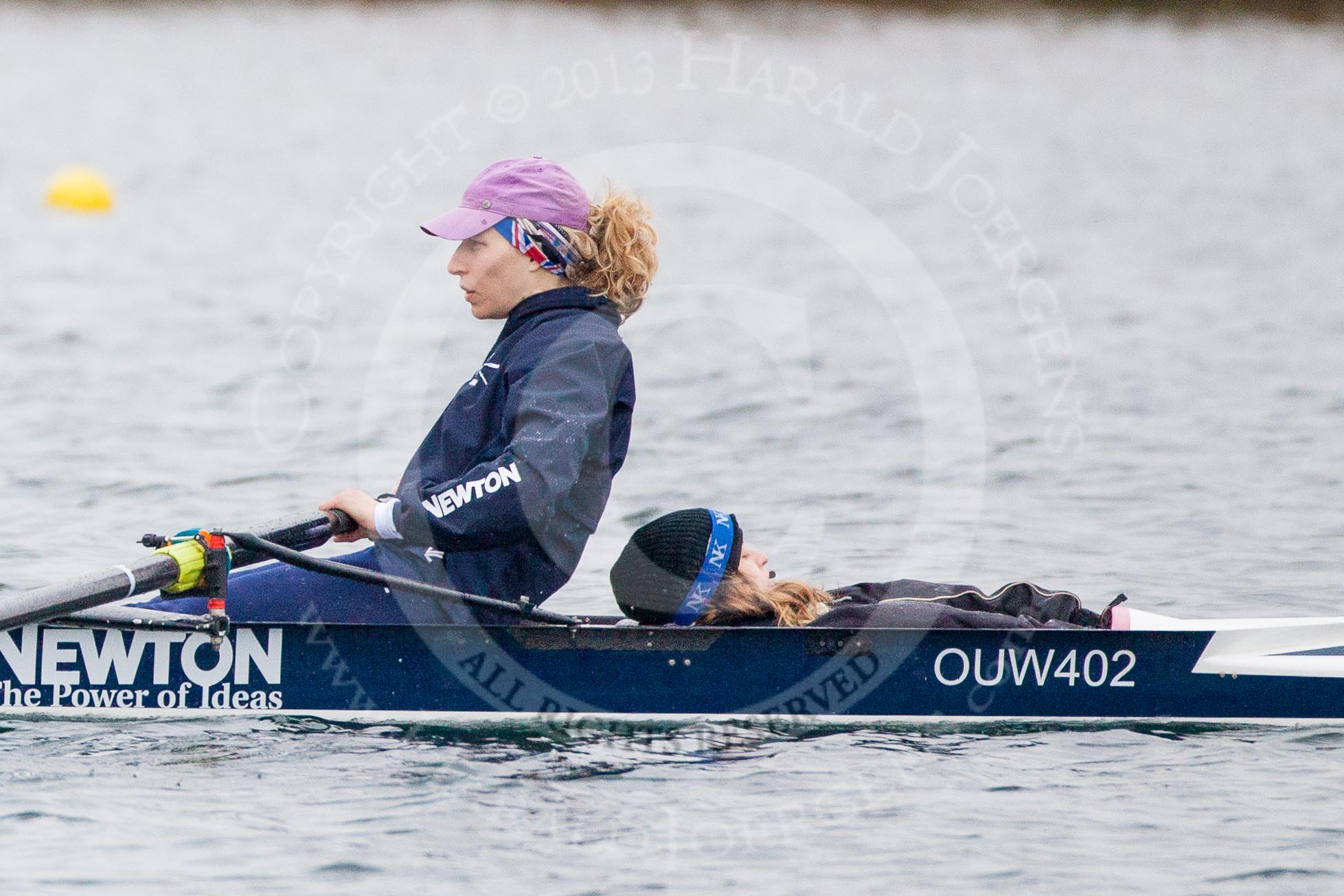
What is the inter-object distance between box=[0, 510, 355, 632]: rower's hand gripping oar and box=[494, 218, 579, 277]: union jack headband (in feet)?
3.40

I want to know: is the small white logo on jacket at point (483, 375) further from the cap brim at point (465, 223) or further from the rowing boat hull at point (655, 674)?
the rowing boat hull at point (655, 674)

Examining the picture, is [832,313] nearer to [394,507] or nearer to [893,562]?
[893,562]

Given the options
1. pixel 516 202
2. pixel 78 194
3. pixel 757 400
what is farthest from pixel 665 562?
pixel 78 194

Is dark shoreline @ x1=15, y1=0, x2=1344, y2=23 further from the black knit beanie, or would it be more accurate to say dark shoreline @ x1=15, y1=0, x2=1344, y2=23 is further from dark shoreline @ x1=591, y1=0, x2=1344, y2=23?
the black knit beanie

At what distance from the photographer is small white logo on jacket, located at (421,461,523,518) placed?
17.9 ft

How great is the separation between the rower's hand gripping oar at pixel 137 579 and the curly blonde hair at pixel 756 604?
123 centimetres

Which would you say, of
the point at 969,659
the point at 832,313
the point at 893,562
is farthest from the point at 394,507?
the point at 832,313

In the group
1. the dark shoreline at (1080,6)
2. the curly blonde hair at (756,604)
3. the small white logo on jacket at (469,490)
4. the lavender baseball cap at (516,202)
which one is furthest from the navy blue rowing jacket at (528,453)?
the dark shoreline at (1080,6)

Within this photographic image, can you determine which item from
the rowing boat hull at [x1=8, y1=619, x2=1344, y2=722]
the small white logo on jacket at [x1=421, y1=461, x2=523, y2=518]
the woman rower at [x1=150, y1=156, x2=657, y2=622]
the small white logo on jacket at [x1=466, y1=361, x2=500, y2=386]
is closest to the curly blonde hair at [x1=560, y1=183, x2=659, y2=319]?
the woman rower at [x1=150, y1=156, x2=657, y2=622]

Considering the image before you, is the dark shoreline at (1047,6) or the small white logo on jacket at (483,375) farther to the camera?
the dark shoreline at (1047,6)

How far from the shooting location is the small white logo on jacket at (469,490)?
5449 millimetres

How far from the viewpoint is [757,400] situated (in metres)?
13.0

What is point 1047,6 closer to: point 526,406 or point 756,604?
point 756,604

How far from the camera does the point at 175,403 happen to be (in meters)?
12.7
